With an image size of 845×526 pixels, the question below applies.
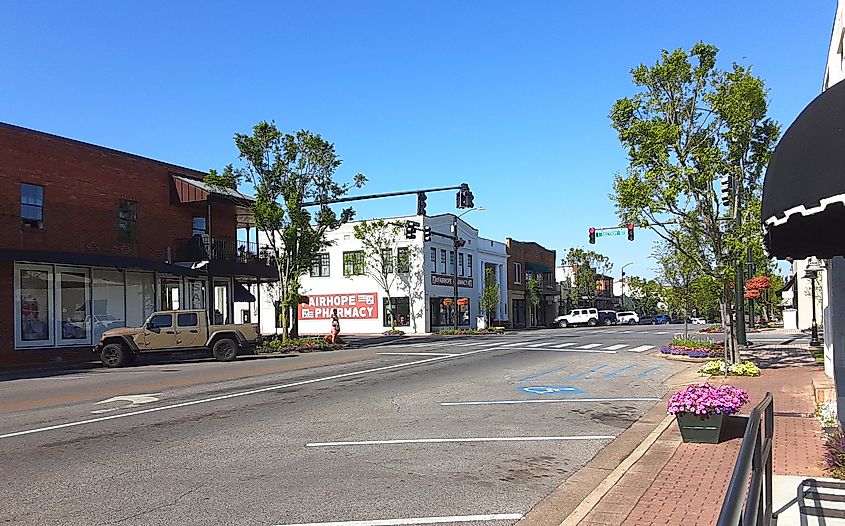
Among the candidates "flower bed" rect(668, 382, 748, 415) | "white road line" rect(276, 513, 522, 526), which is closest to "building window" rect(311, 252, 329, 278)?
"flower bed" rect(668, 382, 748, 415)

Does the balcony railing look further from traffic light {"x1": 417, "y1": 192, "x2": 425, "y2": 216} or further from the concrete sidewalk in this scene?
the concrete sidewalk

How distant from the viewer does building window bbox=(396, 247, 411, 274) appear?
181 feet

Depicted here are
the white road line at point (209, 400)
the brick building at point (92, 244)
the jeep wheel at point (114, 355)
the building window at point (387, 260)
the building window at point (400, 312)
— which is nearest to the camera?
the white road line at point (209, 400)

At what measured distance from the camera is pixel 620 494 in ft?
23.8

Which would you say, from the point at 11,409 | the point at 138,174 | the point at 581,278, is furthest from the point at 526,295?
the point at 11,409

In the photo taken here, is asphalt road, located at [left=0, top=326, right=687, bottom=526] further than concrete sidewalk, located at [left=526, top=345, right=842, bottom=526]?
Yes

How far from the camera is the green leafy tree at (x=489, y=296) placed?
61.3m

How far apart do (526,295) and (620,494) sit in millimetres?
69288

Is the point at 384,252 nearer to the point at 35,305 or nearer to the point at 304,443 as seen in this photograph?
the point at 35,305

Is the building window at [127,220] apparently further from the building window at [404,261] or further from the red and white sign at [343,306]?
the red and white sign at [343,306]

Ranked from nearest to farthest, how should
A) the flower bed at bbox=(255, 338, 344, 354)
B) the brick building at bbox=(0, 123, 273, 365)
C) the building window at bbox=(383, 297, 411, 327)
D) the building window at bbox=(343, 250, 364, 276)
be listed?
the brick building at bbox=(0, 123, 273, 365), the flower bed at bbox=(255, 338, 344, 354), the building window at bbox=(383, 297, 411, 327), the building window at bbox=(343, 250, 364, 276)

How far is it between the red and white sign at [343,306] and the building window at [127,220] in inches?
1005

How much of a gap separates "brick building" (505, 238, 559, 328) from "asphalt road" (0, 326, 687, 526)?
173ft

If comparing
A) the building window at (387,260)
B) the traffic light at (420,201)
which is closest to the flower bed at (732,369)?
the traffic light at (420,201)
